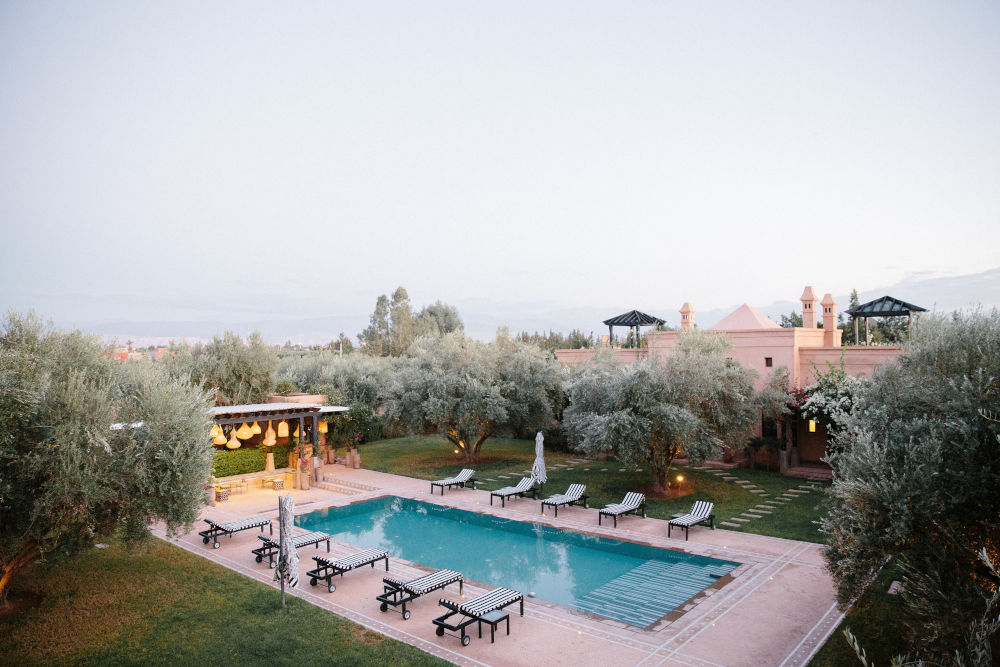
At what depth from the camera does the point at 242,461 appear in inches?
821

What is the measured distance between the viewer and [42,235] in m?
43.3

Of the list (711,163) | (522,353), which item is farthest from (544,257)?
(522,353)

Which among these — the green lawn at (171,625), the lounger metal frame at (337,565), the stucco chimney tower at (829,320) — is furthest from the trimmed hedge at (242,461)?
the stucco chimney tower at (829,320)

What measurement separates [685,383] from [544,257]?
29.0m

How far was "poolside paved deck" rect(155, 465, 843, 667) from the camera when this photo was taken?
810 cm

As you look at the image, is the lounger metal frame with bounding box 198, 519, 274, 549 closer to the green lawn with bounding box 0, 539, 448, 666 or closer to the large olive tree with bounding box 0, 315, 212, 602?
the green lawn with bounding box 0, 539, 448, 666

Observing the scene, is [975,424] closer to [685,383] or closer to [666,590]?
[666,590]

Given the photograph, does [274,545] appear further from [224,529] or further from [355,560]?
[224,529]

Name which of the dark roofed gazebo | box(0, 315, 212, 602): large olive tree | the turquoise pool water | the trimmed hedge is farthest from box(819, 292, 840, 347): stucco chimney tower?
box(0, 315, 212, 602): large olive tree

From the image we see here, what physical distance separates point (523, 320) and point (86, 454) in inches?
1826

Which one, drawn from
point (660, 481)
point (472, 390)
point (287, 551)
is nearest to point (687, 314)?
point (660, 481)

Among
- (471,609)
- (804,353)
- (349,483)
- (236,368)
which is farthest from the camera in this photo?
(236,368)

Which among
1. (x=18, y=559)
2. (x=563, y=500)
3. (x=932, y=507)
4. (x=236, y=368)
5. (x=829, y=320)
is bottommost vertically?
(x=563, y=500)

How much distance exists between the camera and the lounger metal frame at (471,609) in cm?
866
